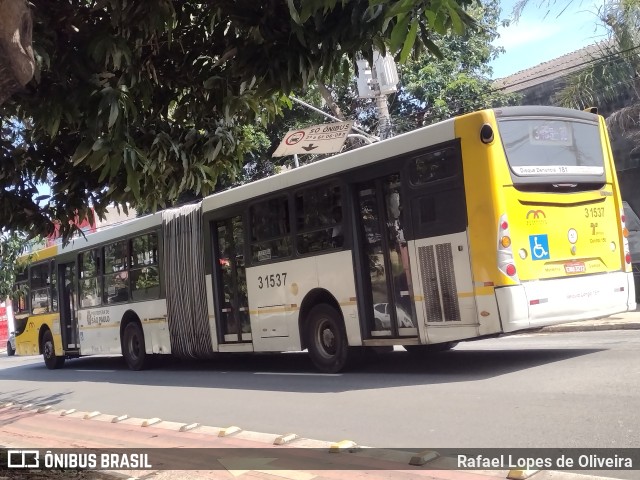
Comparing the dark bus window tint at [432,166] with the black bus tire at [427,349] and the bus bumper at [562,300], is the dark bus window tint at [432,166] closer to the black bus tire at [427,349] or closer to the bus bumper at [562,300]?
the bus bumper at [562,300]

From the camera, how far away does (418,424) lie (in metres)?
6.88

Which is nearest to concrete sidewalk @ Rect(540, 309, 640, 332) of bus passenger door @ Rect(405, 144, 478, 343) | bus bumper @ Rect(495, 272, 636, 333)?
bus bumper @ Rect(495, 272, 636, 333)

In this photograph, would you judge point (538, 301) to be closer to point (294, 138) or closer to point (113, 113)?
point (113, 113)

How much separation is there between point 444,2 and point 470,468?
11.2 ft

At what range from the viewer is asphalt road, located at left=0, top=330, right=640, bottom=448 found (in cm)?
629

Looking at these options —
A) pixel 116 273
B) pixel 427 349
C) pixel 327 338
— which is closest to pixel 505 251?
pixel 327 338

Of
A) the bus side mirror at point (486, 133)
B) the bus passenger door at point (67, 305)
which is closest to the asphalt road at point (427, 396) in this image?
the bus side mirror at point (486, 133)

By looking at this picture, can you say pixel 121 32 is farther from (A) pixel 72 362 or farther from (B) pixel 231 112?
(A) pixel 72 362

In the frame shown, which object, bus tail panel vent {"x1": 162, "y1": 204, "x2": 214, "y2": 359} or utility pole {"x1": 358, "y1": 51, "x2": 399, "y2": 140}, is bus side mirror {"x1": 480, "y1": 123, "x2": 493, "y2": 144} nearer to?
bus tail panel vent {"x1": 162, "y1": 204, "x2": 214, "y2": 359}

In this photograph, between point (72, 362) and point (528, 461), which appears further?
point (72, 362)

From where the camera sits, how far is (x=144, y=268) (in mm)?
14750

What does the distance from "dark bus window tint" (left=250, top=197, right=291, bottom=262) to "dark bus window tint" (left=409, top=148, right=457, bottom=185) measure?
265 centimetres

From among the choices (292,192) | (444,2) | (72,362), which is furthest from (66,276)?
(444,2)

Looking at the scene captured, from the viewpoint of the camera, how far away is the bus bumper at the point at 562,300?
834 cm
